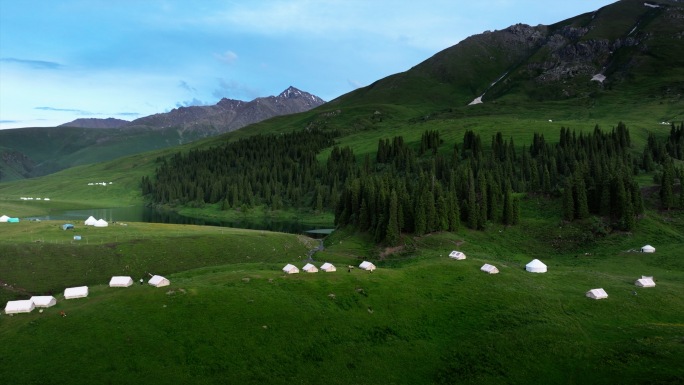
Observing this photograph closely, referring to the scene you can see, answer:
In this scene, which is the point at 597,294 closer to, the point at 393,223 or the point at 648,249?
the point at 648,249

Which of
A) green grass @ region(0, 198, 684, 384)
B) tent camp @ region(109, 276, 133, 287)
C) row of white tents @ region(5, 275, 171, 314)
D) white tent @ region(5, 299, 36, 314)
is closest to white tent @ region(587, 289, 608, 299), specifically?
green grass @ region(0, 198, 684, 384)

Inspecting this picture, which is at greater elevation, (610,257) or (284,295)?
(284,295)

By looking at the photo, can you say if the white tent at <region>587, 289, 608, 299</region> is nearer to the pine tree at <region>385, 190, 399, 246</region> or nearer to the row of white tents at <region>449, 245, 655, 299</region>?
the row of white tents at <region>449, 245, 655, 299</region>

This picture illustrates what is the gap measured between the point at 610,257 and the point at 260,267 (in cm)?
7583

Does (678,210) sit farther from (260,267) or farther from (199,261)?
(199,261)

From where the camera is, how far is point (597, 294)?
197 ft

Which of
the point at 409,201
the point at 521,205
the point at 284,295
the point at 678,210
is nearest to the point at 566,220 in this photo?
the point at 521,205

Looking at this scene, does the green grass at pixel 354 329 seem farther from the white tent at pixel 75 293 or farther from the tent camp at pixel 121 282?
→ the white tent at pixel 75 293

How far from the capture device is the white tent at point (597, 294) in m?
60.0

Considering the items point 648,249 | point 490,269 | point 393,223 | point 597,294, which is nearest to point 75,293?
point 490,269

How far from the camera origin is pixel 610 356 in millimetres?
45438

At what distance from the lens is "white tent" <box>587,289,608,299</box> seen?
197ft

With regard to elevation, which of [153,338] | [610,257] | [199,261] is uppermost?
[153,338]

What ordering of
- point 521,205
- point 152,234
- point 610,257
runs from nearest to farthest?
point 610,257, point 152,234, point 521,205
